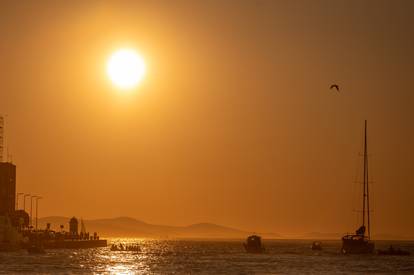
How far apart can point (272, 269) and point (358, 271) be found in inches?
565

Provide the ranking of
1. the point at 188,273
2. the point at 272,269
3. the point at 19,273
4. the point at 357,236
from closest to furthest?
the point at 19,273, the point at 188,273, the point at 272,269, the point at 357,236

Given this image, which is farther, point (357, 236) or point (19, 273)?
point (357, 236)

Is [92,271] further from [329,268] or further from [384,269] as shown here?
[384,269]

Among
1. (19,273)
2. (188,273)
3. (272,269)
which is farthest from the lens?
(272,269)

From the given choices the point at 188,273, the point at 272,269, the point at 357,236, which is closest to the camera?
the point at 188,273

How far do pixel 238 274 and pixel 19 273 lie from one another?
32.5 metres

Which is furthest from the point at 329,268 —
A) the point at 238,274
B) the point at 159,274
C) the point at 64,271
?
the point at 64,271

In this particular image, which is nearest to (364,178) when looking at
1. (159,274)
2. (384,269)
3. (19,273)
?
(384,269)

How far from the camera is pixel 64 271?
423ft

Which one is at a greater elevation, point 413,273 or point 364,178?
point 364,178

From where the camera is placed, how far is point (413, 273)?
135625mm

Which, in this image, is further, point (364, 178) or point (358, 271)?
point (364, 178)

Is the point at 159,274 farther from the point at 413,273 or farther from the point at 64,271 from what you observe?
the point at 413,273

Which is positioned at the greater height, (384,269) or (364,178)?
(364,178)
